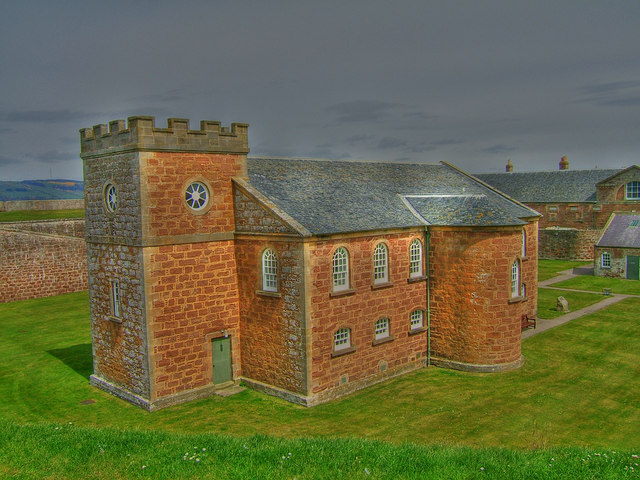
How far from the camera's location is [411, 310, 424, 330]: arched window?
85.2 feet

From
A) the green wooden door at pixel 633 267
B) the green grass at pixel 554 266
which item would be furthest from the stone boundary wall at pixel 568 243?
the green wooden door at pixel 633 267

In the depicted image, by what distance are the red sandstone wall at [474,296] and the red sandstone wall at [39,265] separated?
117ft

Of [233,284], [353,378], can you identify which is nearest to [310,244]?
[233,284]

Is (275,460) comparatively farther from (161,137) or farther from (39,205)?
(39,205)

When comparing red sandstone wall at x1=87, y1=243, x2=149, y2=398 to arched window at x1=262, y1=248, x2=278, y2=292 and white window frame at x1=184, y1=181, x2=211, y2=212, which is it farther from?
arched window at x1=262, y1=248, x2=278, y2=292

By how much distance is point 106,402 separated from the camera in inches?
889

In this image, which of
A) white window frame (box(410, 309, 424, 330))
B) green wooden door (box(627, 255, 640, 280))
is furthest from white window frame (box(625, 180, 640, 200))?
white window frame (box(410, 309, 424, 330))

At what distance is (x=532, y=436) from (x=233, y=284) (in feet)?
42.1

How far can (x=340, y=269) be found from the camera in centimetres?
2255

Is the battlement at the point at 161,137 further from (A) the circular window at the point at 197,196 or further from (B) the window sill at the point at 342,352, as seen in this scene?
(B) the window sill at the point at 342,352

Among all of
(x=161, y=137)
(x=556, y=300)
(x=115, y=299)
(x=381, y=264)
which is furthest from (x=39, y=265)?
(x=556, y=300)

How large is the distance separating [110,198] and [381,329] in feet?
42.3

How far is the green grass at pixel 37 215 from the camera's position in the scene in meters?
57.0

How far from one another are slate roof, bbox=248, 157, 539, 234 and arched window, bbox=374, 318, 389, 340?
4.26 meters
